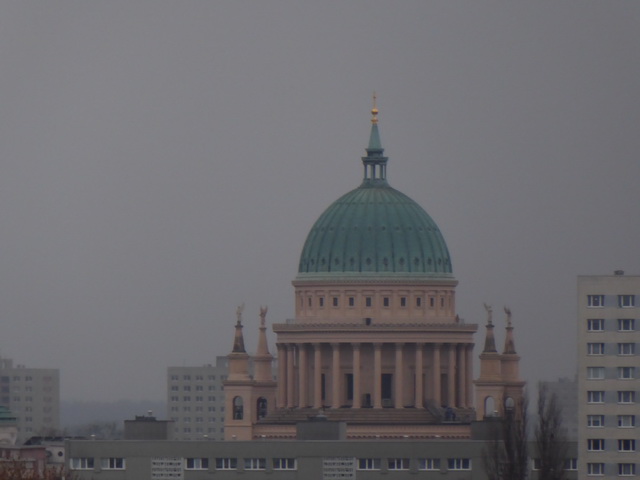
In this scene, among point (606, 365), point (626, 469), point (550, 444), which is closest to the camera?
point (626, 469)

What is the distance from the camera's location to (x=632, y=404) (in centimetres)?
18612

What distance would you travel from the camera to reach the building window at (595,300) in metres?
186

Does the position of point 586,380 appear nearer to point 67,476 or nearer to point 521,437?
point 521,437

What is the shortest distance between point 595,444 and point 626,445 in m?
1.45

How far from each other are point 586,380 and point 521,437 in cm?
515

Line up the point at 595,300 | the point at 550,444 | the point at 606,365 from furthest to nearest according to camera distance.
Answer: the point at 550,444 → the point at 606,365 → the point at 595,300

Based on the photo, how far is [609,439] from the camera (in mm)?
186250

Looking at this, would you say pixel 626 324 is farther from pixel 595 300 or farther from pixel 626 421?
pixel 626 421

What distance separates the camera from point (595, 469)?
18588cm

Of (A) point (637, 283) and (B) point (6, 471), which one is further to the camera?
(A) point (637, 283)

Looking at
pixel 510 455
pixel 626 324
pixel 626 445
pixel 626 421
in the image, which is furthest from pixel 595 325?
pixel 510 455

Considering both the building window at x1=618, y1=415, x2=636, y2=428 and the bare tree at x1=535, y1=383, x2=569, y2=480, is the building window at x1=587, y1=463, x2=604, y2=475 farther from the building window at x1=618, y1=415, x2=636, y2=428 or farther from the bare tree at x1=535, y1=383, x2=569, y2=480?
the building window at x1=618, y1=415, x2=636, y2=428

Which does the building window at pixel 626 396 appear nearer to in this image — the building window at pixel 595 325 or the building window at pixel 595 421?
Result: the building window at pixel 595 421

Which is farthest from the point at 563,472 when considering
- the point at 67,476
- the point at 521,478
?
the point at 67,476
